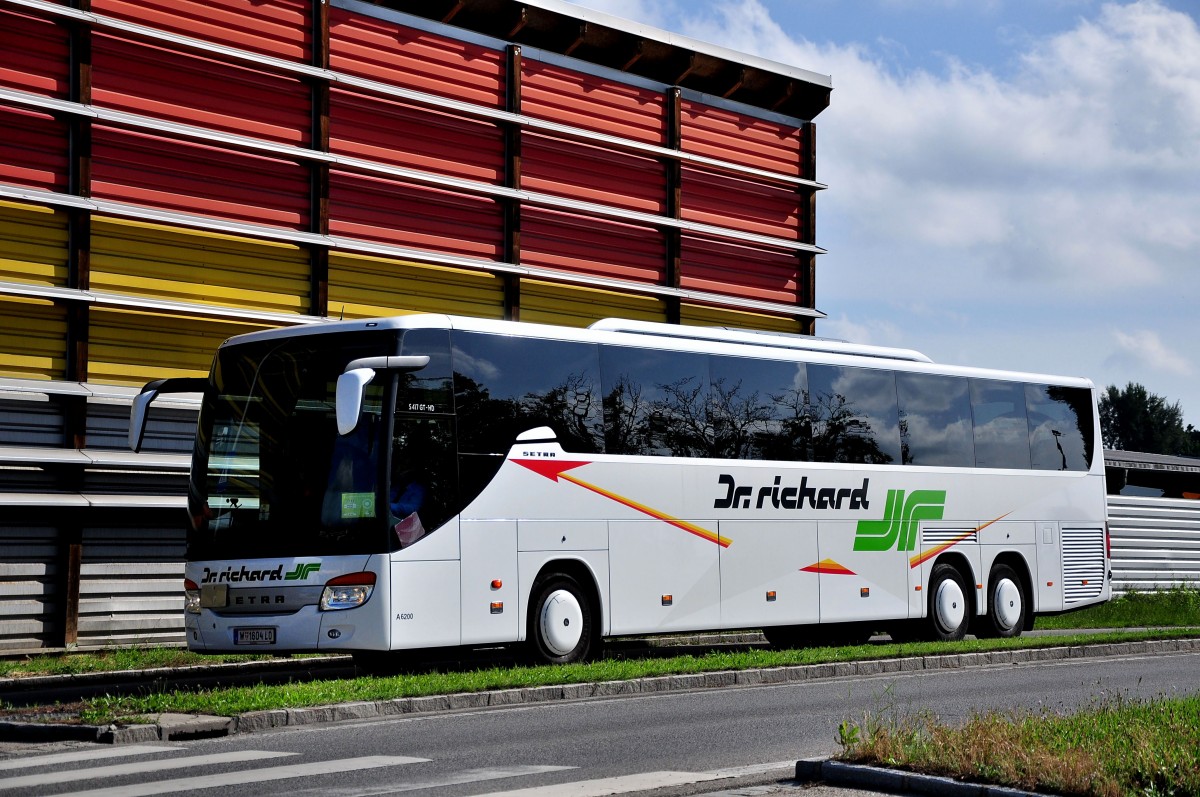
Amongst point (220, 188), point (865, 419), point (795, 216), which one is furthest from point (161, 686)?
point (795, 216)

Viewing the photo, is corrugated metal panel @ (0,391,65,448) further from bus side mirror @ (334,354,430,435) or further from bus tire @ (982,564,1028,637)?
bus tire @ (982,564,1028,637)

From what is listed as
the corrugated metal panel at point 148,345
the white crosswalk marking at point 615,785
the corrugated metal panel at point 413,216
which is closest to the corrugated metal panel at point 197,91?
the corrugated metal panel at point 413,216

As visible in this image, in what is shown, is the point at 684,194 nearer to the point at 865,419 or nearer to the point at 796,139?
the point at 796,139

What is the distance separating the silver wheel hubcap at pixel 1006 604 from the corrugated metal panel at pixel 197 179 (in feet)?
36.6

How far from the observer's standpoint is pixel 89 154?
19984mm

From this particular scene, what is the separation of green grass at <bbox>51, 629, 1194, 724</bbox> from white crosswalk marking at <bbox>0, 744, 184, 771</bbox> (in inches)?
32.1

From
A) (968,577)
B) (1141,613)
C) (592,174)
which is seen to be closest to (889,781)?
(968,577)

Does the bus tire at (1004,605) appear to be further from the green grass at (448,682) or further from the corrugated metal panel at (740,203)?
the corrugated metal panel at (740,203)

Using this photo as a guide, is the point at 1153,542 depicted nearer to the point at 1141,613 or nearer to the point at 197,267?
the point at 1141,613

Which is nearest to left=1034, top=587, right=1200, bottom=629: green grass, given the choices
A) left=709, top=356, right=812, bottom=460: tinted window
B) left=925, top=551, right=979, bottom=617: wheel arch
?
left=925, top=551, right=979, bottom=617: wheel arch

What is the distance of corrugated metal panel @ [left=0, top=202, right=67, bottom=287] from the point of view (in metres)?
19.3

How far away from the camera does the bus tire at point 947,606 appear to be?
2170 cm

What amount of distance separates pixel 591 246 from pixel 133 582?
9492 millimetres

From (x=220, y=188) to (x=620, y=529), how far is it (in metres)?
7.87
